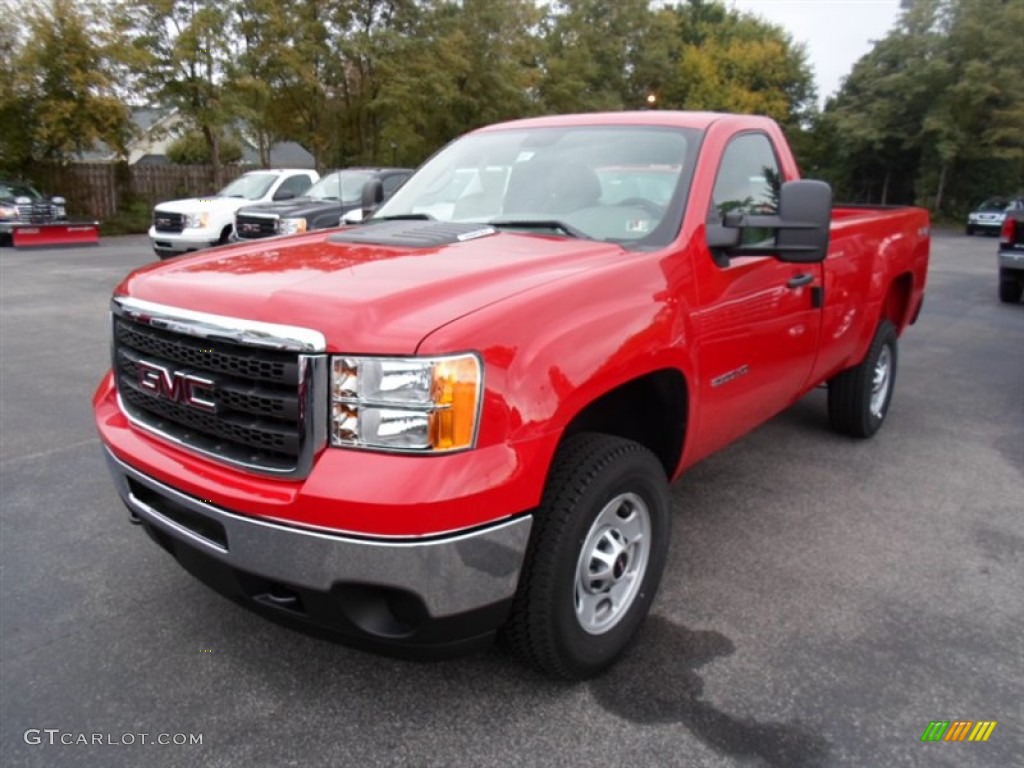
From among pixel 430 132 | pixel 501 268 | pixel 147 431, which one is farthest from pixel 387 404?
pixel 430 132

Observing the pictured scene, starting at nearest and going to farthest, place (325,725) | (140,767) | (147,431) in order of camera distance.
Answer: (140,767)
(325,725)
(147,431)

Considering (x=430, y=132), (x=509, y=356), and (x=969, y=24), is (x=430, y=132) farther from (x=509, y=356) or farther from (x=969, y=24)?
(x=509, y=356)

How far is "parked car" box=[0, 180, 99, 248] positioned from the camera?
18.9 meters

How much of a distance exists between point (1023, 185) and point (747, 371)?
3944 cm

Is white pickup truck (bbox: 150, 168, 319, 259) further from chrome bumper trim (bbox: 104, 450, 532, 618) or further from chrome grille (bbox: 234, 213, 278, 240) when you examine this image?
chrome bumper trim (bbox: 104, 450, 532, 618)

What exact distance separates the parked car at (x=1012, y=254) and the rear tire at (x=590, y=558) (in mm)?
11009

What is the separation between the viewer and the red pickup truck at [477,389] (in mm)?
2098

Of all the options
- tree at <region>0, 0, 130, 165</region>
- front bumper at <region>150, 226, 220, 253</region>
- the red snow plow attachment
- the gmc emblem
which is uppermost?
tree at <region>0, 0, 130, 165</region>

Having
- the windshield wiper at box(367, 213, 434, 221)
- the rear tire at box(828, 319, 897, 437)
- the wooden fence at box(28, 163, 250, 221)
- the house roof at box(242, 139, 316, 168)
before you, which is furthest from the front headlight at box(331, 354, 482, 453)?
the house roof at box(242, 139, 316, 168)

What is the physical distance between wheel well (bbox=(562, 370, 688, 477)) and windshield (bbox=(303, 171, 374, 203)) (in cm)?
1044

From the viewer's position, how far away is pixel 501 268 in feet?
8.44

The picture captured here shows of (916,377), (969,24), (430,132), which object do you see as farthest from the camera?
(969,24)

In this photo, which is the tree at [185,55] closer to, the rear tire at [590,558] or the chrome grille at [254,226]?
the chrome grille at [254,226]

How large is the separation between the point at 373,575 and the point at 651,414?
1.41 metres
